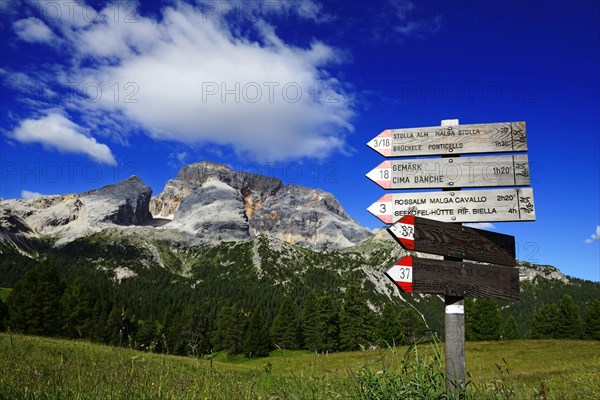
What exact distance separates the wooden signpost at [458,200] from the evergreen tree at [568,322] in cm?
8218

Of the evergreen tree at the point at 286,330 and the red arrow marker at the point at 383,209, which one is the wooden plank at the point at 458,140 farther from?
the evergreen tree at the point at 286,330

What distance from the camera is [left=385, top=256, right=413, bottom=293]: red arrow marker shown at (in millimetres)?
5738

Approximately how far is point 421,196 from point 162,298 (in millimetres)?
189522

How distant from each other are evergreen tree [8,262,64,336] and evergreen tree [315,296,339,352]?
136ft

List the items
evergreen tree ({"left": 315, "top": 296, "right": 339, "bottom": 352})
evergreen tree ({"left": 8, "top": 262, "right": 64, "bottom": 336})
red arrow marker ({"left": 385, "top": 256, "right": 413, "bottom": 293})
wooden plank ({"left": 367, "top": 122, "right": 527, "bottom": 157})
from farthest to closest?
evergreen tree ({"left": 315, "top": 296, "right": 339, "bottom": 352}) → evergreen tree ({"left": 8, "top": 262, "right": 64, "bottom": 336}) → wooden plank ({"left": 367, "top": 122, "right": 527, "bottom": 157}) → red arrow marker ({"left": 385, "top": 256, "right": 413, "bottom": 293})

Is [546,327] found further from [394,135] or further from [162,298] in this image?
[162,298]

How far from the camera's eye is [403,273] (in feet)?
19.0

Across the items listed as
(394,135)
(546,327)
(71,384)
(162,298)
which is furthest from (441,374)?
(162,298)

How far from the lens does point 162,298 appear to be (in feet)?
587

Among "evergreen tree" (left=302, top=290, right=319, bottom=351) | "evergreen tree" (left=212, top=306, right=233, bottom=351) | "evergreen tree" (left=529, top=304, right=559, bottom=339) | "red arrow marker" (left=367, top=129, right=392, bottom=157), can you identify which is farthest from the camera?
"evergreen tree" (left=212, top=306, right=233, bottom=351)

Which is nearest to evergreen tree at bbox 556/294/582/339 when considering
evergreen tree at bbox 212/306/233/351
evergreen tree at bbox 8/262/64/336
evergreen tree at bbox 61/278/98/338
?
evergreen tree at bbox 212/306/233/351

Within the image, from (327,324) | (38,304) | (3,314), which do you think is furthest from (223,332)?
(3,314)

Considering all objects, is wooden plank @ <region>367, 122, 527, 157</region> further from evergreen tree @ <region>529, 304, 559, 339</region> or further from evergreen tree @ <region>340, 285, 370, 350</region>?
evergreen tree @ <region>529, 304, 559, 339</region>

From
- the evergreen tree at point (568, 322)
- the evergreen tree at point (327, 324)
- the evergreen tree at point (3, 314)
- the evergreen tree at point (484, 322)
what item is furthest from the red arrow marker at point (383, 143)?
the evergreen tree at point (568, 322)
